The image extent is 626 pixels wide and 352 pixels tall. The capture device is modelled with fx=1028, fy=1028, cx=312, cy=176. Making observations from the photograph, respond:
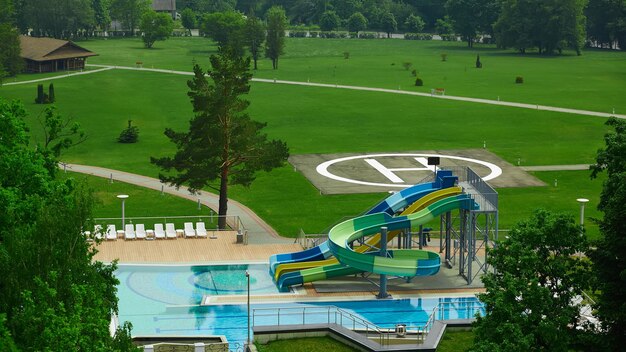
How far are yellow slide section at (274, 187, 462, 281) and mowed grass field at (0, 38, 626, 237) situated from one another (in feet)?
32.6

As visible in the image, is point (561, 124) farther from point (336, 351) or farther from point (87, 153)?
point (336, 351)

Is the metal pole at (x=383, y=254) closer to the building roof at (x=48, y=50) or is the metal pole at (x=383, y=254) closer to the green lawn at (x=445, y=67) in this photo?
the green lawn at (x=445, y=67)

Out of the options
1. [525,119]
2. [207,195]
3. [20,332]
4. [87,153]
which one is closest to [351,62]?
[525,119]

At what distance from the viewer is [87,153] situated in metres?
89.6

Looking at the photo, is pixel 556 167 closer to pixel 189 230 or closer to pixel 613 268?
pixel 189 230

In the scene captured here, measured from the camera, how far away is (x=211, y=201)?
72562mm

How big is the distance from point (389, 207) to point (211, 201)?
65.8 feet

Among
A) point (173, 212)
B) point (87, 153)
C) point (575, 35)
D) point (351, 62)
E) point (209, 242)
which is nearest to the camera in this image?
point (209, 242)

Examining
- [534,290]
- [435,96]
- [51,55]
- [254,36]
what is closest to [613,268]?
[534,290]

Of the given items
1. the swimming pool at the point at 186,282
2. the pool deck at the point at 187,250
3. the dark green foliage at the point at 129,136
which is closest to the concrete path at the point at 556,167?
the pool deck at the point at 187,250

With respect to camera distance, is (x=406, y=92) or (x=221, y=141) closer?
(x=221, y=141)

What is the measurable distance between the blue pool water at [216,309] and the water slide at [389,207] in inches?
85.9

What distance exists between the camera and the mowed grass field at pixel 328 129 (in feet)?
237

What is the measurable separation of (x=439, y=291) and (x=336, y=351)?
429 inches
